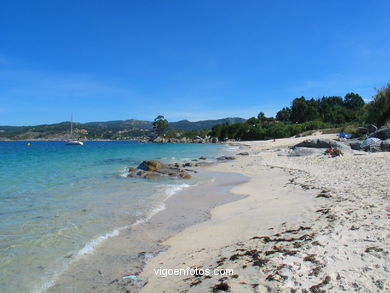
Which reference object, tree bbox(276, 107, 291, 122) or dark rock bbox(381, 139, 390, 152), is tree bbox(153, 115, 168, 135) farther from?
dark rock bbox(381, 139, 390, 152)

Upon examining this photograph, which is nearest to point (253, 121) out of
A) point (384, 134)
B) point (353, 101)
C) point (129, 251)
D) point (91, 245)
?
point (353, 101)

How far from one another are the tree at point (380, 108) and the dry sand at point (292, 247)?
120 ft

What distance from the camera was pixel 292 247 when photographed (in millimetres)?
4918

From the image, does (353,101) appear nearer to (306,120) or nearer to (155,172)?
(306,120)

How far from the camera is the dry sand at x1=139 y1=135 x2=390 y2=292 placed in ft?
12.2

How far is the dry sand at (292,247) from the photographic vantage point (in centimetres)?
371

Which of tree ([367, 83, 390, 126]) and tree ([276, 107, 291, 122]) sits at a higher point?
tree ([276, 107, 291, 122])

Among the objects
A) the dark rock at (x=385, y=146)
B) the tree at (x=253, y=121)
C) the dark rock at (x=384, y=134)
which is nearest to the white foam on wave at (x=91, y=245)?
the dark rock at (x=385, y=146)

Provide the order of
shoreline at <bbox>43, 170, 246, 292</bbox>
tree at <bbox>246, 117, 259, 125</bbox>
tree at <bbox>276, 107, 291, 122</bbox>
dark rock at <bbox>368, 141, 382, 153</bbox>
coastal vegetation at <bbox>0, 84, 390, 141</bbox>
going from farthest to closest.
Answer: tree at <bbox>276, 107, 291, 122</bbox> < tree at <bbox>246, 117, 259, 125</bbox> < coastal vegetation at <bbox>0, 84, 390, 141</bbox> < dark rock at <bbox>368, 141, 382, 153</bbox> < shoreline at <bbox>43, 170, 246, 292</bbox>

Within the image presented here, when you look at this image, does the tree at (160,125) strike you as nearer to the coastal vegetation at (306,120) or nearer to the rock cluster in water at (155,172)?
the coastal vegetation at (306,120)

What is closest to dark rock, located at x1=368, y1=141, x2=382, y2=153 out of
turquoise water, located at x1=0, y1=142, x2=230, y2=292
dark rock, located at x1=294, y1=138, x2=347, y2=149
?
dark rock, located at x1=294, y1=138, x2=347, y2=149

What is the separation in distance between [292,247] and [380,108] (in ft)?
145

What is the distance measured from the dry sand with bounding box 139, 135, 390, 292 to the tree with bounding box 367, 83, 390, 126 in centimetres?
3657

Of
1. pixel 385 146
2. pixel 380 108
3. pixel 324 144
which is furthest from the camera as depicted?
pixel 380 108
